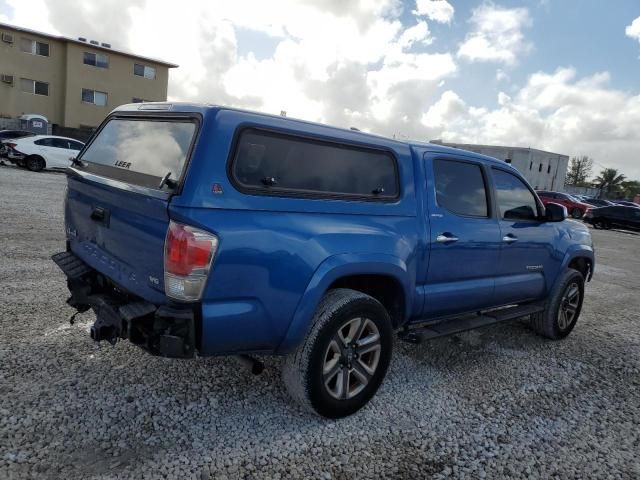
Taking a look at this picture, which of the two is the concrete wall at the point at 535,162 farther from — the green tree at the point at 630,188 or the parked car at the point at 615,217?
the parked car at the point at 615,217

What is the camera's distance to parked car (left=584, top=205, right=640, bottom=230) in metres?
23.6

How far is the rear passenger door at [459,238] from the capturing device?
3.75 m

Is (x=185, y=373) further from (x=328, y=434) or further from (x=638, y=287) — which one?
(x=638, y=287)

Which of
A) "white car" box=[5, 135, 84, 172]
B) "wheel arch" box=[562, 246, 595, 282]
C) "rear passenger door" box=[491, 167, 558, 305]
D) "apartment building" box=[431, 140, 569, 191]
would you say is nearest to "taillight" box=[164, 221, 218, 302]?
"rear passenger door" box=[491, 167, 558, 305]

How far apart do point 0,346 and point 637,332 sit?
6.64m

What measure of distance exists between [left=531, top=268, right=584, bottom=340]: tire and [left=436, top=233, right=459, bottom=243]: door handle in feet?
6.46

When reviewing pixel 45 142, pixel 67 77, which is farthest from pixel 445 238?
pixel 67 77

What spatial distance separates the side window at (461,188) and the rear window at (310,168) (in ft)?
1.73

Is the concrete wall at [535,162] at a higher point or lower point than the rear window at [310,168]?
higher

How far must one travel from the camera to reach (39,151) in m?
18.5

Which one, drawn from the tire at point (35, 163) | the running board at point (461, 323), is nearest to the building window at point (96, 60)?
the tire at point (35, 163)

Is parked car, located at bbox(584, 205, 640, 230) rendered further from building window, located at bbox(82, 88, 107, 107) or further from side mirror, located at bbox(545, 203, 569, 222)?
building window, located at bbox(82, 88, 107, 107)

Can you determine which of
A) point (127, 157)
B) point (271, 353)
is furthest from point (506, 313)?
point (127, 157)

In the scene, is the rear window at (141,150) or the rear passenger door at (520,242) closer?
the rear window at (141,150)
